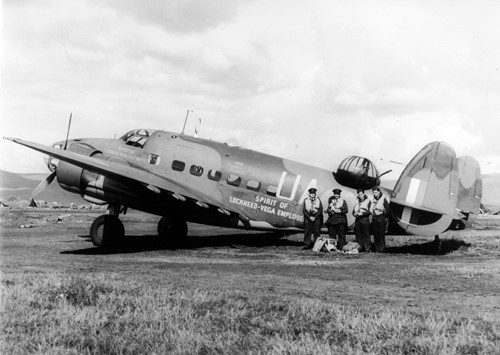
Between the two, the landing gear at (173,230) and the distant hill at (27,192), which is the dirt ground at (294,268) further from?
the distant hill at (27,192)

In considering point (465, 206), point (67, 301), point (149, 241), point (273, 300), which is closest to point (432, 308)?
point (273, 300)

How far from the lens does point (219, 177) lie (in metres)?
14.8

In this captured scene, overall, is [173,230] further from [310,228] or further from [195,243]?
[310,228]

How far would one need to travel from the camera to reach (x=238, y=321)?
5758 millimetres

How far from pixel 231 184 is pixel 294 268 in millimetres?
4699

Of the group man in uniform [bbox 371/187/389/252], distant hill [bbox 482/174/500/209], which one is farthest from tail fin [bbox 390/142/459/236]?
distant hill [bbox 482/174/500/209]

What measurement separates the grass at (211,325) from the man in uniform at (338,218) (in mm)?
6861

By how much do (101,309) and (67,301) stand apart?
0.68 m

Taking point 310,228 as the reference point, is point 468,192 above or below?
above

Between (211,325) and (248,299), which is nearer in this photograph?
(211,325)

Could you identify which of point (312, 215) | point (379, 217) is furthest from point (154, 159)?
point (379, 217)

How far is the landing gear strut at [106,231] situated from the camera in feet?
44.9

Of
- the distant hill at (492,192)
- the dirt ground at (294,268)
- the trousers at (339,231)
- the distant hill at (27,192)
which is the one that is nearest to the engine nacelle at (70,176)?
the dirt ground at (294,268)

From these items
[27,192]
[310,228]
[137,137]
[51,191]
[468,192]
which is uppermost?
[468,192]
